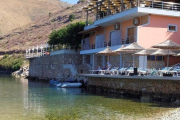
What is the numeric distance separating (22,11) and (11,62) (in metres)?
87.2

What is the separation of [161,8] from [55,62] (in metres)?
21.4

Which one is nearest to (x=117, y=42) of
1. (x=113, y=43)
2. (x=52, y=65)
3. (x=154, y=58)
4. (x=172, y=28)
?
(x=113, y=43)

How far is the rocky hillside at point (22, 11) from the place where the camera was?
149 meters

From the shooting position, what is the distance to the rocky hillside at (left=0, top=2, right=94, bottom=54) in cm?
9949

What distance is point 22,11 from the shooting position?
168 meters

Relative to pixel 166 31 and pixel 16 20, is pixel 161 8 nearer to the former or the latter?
pixel 166 31

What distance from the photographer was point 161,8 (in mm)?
32031

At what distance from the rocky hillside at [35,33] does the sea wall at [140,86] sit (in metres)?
61.1

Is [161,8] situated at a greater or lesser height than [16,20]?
lesser

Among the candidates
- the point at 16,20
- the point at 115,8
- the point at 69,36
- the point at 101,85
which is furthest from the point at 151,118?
the point at 16,20

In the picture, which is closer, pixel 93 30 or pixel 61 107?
pixel 61 107

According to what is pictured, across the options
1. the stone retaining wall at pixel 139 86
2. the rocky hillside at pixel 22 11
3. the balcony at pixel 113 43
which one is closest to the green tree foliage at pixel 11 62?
the balcony at pixel 113 43

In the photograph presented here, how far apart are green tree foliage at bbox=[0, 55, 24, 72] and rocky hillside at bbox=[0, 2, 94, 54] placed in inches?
234

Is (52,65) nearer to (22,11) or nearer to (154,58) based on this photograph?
(154,58)
